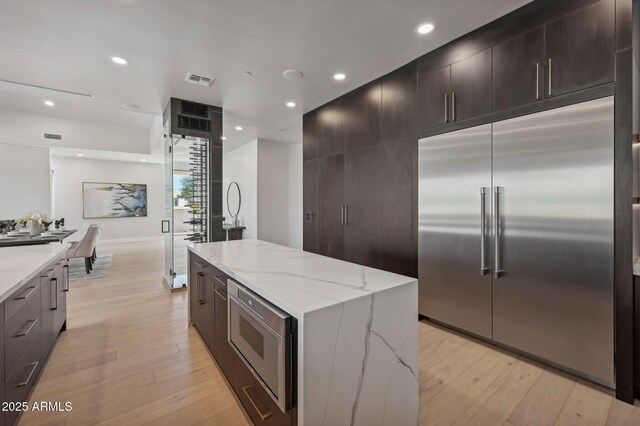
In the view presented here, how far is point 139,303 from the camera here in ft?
11.9

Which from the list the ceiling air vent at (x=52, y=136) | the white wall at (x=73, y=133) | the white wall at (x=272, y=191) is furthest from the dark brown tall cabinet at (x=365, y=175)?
the ceiling air vent at (x=52, y=136)

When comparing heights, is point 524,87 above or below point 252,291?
above

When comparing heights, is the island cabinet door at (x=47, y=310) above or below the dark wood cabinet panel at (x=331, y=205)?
below

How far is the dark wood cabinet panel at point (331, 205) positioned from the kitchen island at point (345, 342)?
227 centimetres

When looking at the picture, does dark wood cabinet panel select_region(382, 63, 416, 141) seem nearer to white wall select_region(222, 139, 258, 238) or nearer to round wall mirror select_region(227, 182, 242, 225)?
white wall select_region(222, 139, 258, 238)

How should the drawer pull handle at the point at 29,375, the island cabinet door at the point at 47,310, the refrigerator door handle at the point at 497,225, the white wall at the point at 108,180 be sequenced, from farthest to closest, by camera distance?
the white wall at the point at 108,180 → the refrigerator door handle at the point at 497,225 → the island cabinet door at the point at 47,310 → the drawer pull handle at the point at 29,375

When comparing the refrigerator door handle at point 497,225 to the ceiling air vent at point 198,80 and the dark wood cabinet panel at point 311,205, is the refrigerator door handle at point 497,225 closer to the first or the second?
the dark wood cabinet panel at point 311,205

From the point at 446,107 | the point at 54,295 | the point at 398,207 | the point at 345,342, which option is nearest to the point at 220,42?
the point at 446,107

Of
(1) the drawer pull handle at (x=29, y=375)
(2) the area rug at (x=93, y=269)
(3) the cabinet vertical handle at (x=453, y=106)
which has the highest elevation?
(3) the cabinet vertical handle at (x=453, y=106)

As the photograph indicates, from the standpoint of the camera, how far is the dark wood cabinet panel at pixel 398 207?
3.08 m

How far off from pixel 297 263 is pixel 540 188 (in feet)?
6.25

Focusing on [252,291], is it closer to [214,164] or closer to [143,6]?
[143,6]

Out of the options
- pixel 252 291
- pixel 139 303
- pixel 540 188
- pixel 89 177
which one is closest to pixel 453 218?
pixel 540 188

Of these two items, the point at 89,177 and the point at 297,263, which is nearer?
the point at 297,263
